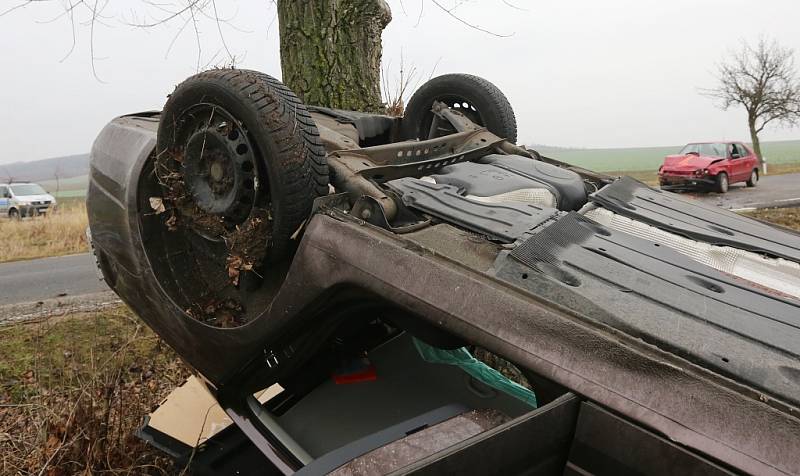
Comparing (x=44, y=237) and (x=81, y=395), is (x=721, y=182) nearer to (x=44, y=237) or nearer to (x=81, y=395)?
(x=44, y=237)

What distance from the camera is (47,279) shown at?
7.62 meters

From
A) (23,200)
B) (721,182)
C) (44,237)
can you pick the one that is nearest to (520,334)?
(44,237)

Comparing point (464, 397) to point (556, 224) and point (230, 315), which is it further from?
point (230, 315)

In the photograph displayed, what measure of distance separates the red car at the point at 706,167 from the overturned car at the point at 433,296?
1501 cm

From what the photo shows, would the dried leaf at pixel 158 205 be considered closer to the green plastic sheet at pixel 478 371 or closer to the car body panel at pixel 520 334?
the car body panel at pixel 520 334

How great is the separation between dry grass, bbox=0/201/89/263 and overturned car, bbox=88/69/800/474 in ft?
30.7

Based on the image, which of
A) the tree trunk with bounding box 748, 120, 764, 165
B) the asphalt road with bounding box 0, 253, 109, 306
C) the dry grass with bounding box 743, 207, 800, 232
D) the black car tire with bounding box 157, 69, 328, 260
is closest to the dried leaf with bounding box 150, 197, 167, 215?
the black car tire with bounding box 157, 69, 328, 260

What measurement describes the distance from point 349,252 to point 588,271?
0.65 m

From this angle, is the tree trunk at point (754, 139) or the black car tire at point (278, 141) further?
the tree trunk at point (754, 139)

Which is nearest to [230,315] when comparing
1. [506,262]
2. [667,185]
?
[506,262]

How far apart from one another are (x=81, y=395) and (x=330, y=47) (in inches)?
109

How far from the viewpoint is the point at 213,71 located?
Answer: 2.00 metres

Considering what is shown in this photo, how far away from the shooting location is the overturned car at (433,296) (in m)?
1.15

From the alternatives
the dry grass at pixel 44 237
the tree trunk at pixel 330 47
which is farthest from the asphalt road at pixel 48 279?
the tree trunk at pixel 330 47
